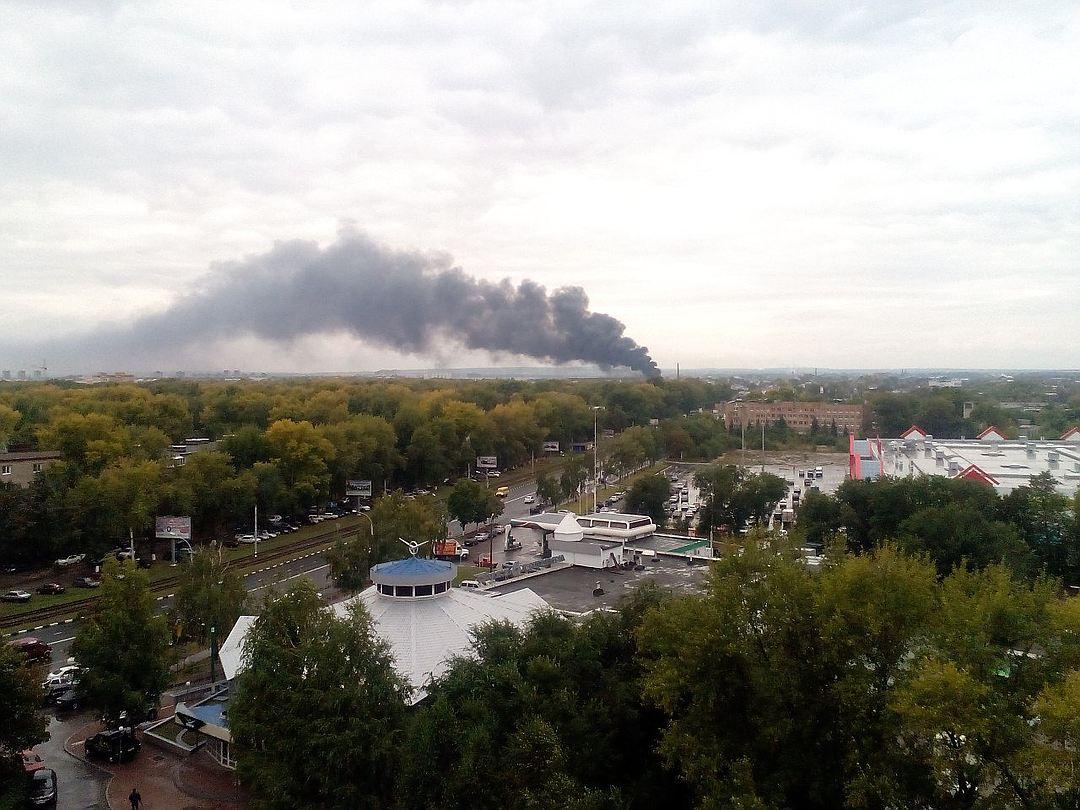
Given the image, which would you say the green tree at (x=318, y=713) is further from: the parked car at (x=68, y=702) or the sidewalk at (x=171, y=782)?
the parked car at (x=68, y=702)

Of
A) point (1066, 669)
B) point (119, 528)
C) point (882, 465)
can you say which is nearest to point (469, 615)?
point (1066, 669)

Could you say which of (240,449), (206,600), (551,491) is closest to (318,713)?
(206,600)

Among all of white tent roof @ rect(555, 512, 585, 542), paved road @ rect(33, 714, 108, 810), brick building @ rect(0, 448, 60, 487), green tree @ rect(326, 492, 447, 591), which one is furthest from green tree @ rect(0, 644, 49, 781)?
brick building @ rect(0, 448, 60, 487)

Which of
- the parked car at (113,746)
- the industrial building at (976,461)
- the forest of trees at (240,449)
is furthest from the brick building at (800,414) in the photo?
the parked car at (113,746)

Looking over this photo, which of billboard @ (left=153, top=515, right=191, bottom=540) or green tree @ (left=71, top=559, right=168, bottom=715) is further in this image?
billboard @ (left=153, top=515, right=191, bottom=540)

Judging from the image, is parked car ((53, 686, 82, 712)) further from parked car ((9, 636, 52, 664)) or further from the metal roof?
the metal roof

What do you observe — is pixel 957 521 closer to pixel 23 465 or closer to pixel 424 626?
pixel 424 626
